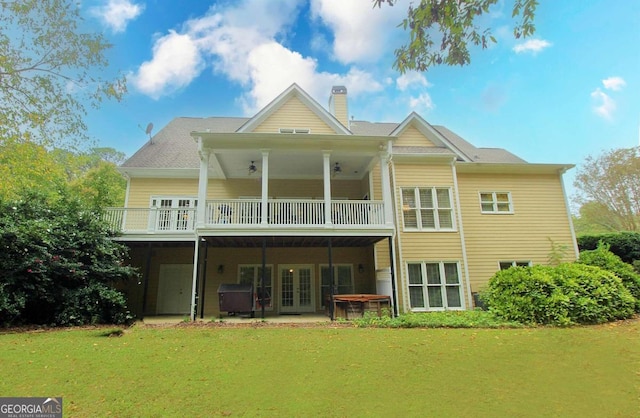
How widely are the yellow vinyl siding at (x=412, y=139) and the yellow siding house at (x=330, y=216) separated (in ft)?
Answer: 0.15

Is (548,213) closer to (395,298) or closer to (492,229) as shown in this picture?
(492,229)

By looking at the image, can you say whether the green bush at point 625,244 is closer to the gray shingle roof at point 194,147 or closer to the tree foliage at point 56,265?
the gray shingle roof at point 194,147

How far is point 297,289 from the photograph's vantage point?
13430 mm

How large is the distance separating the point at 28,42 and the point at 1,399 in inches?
538

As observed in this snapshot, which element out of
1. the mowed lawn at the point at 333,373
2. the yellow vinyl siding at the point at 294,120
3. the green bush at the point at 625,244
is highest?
the yellow vinyl siding at the point at 294,120

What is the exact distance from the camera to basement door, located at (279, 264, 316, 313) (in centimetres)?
1323

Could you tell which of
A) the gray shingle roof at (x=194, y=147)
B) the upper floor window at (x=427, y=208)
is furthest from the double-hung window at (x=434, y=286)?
the gray shingle roof at (x=194, y=147)

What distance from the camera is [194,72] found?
51.5 feet

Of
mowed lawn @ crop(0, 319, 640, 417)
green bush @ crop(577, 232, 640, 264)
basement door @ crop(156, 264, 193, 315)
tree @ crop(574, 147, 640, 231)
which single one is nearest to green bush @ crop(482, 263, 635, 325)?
mowed lawn @ crop(0, 319, 640, 417)

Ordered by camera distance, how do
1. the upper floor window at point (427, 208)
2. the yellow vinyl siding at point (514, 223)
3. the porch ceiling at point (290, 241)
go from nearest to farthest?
the porch ceiling at point (290, 241)
the upper floor window at point (427, 208)
the yellow vinyl siding at point (514, 223)

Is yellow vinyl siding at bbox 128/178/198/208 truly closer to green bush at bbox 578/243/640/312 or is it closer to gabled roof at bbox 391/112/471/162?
gabled roof at bbox 391/112/471/162

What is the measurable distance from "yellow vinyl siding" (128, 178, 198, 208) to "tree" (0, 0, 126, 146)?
2.96 m

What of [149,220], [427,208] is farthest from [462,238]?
[149,220]

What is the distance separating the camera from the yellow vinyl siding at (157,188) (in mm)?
13375
